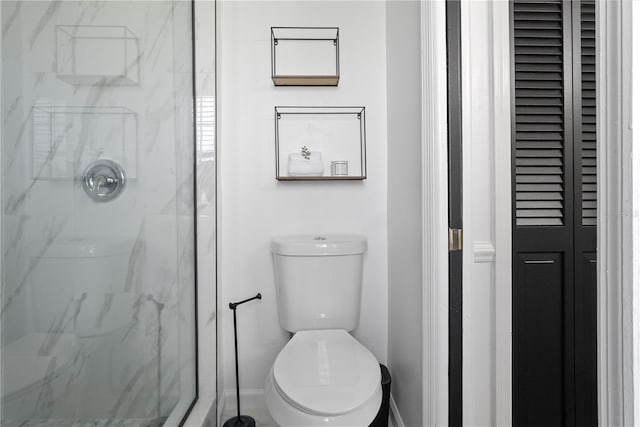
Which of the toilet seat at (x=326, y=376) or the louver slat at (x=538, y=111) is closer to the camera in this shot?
the toilet seat at (x=326, y=376)

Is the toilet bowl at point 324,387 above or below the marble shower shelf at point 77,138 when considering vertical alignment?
below

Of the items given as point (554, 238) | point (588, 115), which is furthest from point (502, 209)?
point (588, 115)

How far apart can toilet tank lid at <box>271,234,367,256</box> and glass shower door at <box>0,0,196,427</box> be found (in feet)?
1.33

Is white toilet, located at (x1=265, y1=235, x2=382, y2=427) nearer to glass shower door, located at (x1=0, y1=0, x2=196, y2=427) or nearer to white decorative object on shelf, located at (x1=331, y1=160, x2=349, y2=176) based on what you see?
white decorative object on shelf, located at (x1=331, y1=160, x2=349, y2=176)

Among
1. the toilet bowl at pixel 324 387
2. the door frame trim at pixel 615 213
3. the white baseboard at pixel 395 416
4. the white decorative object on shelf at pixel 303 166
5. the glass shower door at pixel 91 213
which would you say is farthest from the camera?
the white decorative object on shelf at pixel 303 166

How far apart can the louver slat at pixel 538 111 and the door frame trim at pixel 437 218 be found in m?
0.35

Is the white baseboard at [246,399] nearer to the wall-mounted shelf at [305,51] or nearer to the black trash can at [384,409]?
the black trash can at [384,409]

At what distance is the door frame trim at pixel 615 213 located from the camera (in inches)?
18.1

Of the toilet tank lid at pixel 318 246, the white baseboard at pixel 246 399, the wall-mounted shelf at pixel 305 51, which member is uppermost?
the wall-mounted shelf at pixel 305 51

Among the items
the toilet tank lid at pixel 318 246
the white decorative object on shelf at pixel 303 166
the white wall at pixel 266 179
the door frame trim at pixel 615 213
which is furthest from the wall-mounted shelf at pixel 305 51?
the door frame trim at pixel 615 213

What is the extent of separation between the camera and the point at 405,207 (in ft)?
4.61

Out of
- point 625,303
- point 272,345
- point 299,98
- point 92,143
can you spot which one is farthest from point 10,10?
point 272,345

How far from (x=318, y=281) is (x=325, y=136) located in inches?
26.1

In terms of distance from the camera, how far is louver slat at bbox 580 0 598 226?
1279 millimetres
